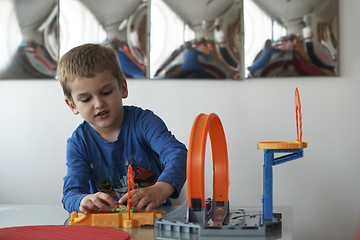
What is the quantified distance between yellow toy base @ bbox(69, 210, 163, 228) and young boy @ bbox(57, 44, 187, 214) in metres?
0.12

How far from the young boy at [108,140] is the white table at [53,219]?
0.04 m

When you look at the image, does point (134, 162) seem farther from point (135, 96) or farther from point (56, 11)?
point (56, 11)

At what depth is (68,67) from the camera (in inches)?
37.6

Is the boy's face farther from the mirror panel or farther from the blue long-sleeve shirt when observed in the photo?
the mirror panel

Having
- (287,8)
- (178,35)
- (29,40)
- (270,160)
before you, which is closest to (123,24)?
(178,35)

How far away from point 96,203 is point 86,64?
389 mm

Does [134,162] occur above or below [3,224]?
above

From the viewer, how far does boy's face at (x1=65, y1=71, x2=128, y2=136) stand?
916mm

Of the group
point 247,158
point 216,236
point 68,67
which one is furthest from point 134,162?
point 247,158

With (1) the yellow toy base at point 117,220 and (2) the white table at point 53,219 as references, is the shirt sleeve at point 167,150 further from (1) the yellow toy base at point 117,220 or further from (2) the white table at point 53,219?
(1) the yellow toy base at point 117,220

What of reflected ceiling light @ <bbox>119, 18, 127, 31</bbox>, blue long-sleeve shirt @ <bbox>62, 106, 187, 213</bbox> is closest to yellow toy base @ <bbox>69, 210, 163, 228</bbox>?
blue long-sleeve shirt @ <bbox>62, 106, 187, 213</bbox>

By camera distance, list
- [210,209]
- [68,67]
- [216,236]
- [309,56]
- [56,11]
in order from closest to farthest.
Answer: [216,236] → [210,209] → [68,67] → [309,56] → [56,11]

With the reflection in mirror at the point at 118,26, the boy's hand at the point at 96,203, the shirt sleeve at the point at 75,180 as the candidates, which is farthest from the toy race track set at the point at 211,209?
the reflection in mirror at the point at 118,26

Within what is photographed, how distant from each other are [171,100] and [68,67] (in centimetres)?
72
